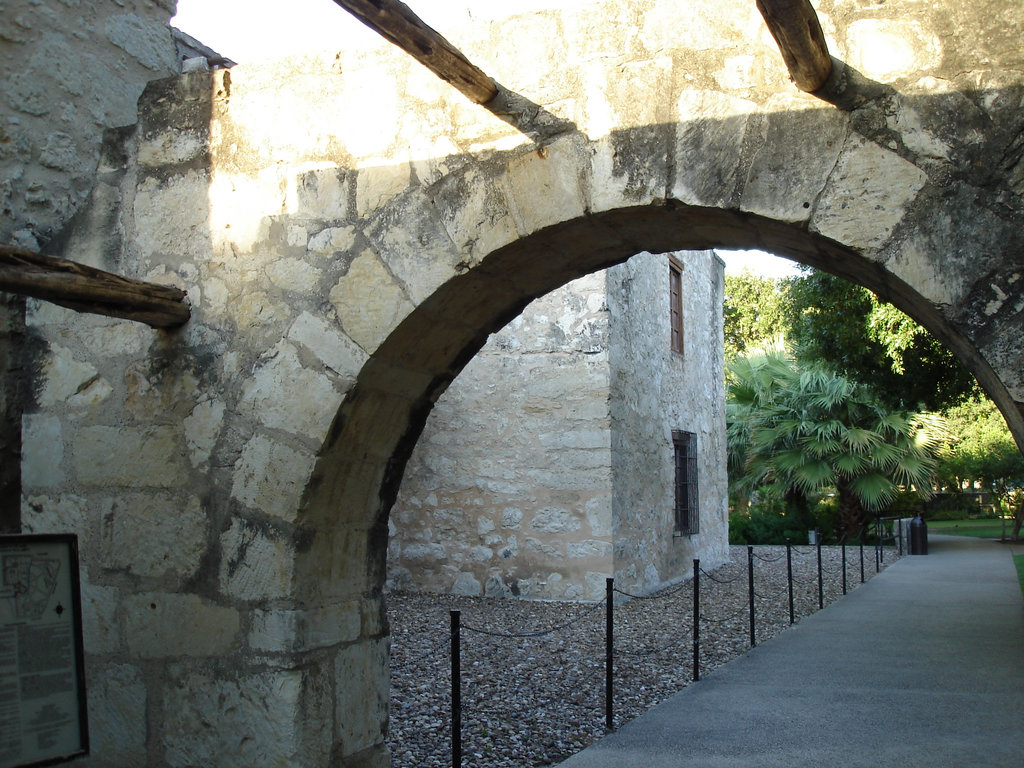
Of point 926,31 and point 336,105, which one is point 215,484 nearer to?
point 336,105

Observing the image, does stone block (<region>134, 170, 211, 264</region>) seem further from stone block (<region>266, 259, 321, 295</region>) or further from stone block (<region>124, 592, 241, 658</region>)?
stone block (<region>124, 592, 241, 658</region>)

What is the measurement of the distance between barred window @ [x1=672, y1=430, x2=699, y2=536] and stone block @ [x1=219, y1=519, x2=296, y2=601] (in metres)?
8.96

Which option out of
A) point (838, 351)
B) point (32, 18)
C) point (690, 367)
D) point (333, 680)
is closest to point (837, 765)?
point (333, 680)

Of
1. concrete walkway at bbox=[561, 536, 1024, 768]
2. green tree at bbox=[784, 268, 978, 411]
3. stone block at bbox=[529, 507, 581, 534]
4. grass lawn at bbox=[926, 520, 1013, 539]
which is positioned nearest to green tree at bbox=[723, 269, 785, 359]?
grass lawn at bbox=[926, 520, 1013, 539]

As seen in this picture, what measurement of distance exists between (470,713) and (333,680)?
2.17 m

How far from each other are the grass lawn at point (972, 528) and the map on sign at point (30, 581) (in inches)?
927

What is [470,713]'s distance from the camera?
5227mm

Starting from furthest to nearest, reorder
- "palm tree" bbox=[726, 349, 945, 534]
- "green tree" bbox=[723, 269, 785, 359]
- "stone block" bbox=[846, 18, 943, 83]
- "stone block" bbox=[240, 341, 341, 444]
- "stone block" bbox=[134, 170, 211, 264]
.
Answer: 1. "green tree" bbox=[723, 269, 785, 359]
2. "palm tree" bbox=[726, 349, 945, 534]
3. "stone block" bbox=[134, 170, 211, 264]
4. "stone block" bbox=[240, 341, 341, 444]
5. "stone block" bbox=[846, 18, 943, 83]

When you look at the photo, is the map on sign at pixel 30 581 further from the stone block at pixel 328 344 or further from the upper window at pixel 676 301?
the upper window at pixel 676 301

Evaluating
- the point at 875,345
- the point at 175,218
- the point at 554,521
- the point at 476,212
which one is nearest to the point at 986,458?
the point at 875,345

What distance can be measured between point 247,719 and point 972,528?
86.9ft

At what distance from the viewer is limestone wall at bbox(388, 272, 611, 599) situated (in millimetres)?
8992

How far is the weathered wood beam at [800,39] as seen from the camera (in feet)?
7.44

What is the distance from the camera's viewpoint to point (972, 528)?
1009 inches
